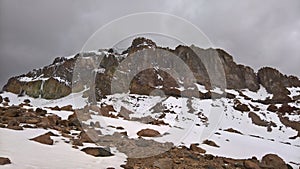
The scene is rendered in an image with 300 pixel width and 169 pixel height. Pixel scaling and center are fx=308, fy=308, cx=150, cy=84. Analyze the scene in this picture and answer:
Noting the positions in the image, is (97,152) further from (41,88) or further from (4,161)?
(41,88)

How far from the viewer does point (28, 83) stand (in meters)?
75.8

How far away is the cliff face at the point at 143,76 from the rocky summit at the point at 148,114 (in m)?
0.33

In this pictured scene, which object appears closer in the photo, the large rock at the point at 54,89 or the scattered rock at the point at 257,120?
the scattered rock at the point at 257,120

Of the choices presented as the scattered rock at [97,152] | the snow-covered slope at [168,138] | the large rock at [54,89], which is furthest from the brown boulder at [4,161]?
the large rock at [54,89]

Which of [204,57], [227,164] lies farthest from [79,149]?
[204,57]

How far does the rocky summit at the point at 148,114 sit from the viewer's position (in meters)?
12.4

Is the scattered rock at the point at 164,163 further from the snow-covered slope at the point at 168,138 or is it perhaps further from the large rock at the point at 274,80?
the large rock at the point at 274,80

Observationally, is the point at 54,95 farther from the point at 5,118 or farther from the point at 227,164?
the point at 227,164

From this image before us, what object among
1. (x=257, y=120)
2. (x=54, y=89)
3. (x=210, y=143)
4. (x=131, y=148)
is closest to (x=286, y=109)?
(x=257, y=120)

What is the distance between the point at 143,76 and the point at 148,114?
3172 cm

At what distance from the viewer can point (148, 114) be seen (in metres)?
43.2

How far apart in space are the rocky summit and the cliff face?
33cm

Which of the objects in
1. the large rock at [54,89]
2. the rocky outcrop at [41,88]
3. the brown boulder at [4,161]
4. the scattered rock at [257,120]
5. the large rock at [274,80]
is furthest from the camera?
the large rock at [274,80]

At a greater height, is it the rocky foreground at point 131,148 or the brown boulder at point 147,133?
the brown boulder at point 147,133
